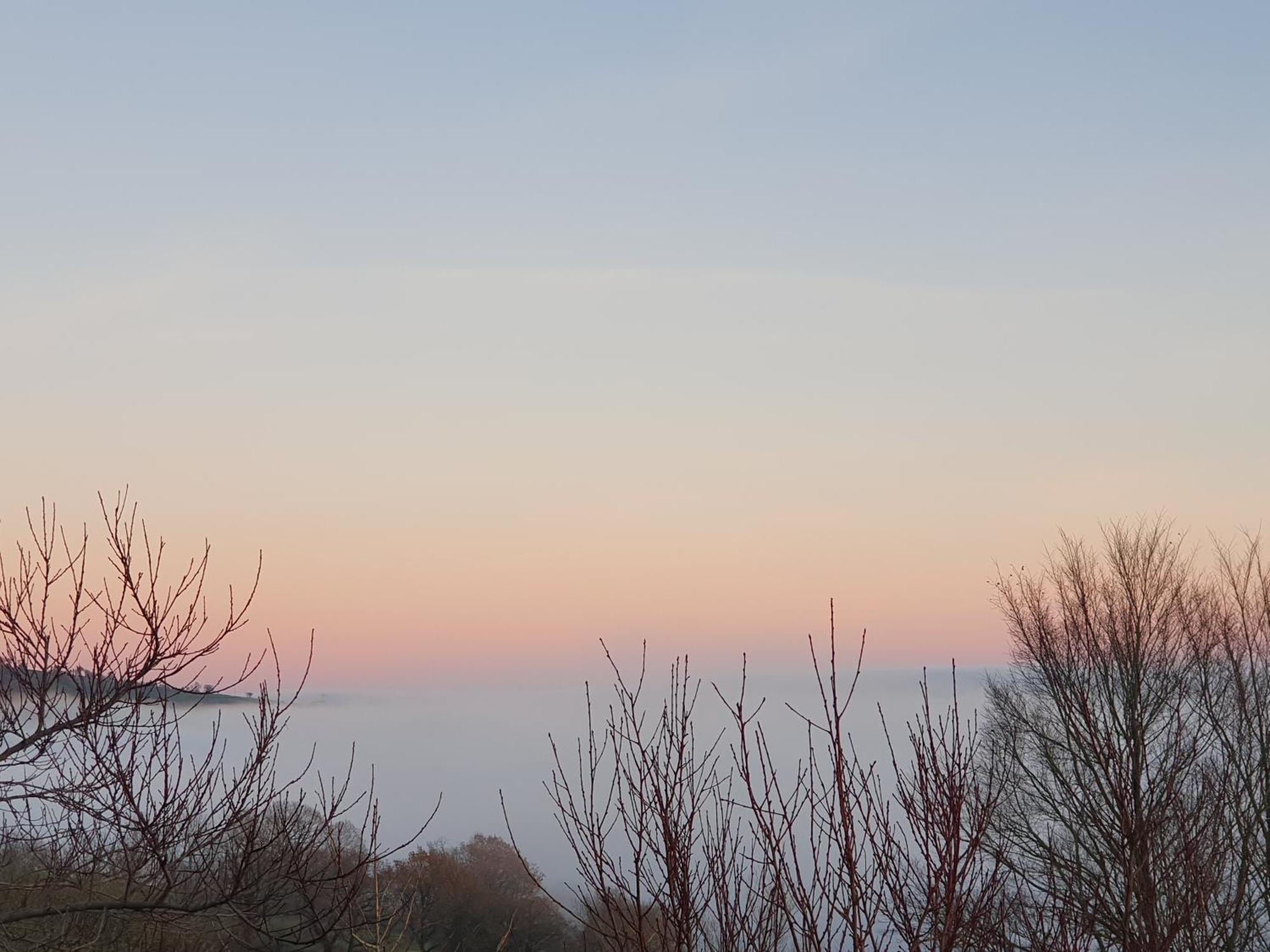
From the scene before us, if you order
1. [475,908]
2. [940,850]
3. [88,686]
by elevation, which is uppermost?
[88,686]

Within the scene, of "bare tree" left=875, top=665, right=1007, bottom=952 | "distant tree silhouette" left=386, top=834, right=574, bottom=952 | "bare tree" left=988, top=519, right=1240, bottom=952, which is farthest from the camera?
"distant tree silhouette" left=386, top=834, right=574, bottom=952

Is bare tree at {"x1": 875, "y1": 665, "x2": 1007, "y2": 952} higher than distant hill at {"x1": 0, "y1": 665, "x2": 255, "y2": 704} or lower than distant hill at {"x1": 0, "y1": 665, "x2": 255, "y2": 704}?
lower

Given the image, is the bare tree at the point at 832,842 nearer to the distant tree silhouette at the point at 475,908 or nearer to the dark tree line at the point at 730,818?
the dark tree line at the point at 730,818

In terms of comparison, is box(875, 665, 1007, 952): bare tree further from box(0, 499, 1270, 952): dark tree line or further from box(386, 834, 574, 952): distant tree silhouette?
box(386, 834, 574, 952): distant tree silhouette

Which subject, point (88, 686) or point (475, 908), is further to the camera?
point (475, 908)

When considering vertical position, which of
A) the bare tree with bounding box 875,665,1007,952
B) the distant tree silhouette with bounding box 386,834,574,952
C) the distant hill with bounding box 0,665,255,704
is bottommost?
the distant tree silhouette with bounding box 386,834,574,952

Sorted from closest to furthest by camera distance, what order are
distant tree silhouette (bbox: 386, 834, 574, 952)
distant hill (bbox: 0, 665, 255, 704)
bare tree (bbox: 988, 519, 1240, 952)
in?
1. distant hill (bbox: 0, 665, 255, 704)
2. bare tree (bbox: 988, 519, 1240, 952)
3. distant tree silhouette (bbox: 386, 834, 574, 952)

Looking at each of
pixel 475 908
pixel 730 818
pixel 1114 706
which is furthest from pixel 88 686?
pixel 475 908

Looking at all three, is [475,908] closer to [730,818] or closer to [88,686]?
[88,686]

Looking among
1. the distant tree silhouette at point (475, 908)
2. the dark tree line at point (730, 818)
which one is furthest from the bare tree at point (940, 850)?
the distant tree silhouette at point (475, 908)

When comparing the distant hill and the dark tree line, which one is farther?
the distant hill

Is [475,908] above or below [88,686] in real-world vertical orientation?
below

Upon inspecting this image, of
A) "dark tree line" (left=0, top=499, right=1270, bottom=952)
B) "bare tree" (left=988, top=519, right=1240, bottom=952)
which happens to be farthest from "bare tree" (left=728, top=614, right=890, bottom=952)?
"bare tree" (left=988, top=519, right=1240, bottom=952)

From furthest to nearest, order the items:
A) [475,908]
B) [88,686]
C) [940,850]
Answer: [475,908]
[88,686]
[940,850]
